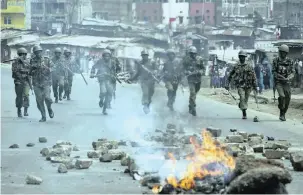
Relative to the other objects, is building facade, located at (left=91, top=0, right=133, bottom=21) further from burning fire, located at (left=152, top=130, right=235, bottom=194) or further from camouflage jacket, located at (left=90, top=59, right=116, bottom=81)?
burning fire, located at (left=152, top=130, right=235, bottom=194)

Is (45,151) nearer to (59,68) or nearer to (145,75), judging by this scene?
(145,75)

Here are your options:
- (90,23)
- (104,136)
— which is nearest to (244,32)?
(90,23)

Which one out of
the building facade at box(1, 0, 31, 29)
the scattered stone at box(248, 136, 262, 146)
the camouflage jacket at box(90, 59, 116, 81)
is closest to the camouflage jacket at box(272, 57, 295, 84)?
the camouflage jacket at box(90, 59, 116, 81)

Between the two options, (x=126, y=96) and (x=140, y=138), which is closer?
(x=140, y=138)

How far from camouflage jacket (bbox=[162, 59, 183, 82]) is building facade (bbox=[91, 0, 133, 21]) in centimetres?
7237

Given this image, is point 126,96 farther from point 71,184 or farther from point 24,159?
point 71,184

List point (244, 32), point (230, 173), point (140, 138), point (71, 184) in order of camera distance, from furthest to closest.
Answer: point (244, 32), point (140, 138), point (71, 184), point (230, 173)

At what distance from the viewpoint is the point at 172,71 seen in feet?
67.8

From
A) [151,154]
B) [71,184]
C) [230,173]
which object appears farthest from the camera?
[151,154]

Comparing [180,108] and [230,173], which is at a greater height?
[230,173]

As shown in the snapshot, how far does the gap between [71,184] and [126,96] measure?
61.2ft

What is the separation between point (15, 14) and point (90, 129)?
6861 cm

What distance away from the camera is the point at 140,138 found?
45.2ft

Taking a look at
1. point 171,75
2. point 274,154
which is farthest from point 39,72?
point 274,154
